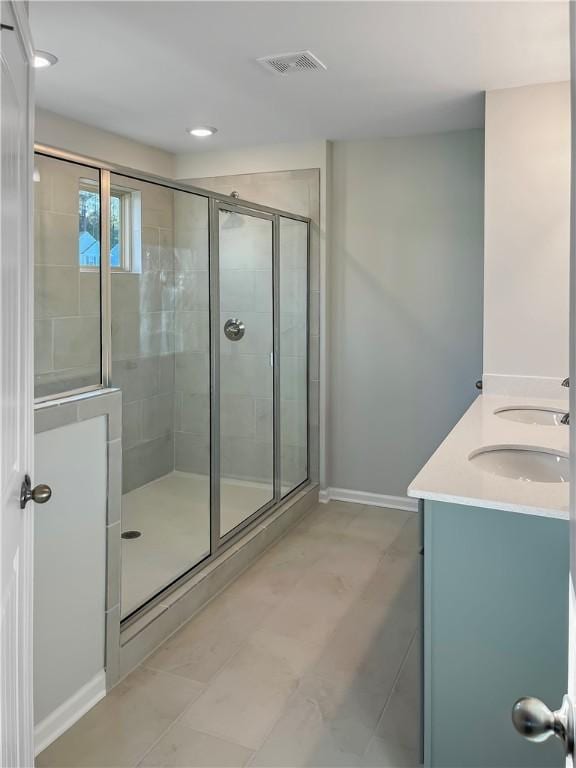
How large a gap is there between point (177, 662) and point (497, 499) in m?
1.43

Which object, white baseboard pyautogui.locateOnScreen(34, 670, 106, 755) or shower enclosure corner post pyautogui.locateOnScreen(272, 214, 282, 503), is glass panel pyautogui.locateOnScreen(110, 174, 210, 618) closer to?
white baseboard pyautogui.locateOnScreen(34, 670, 106, 755)

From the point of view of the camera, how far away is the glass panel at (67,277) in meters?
1.97

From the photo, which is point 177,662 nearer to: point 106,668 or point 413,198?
point 106,668

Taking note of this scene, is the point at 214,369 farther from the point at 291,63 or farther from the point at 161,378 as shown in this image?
the point at 291,63

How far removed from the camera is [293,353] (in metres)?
3.99

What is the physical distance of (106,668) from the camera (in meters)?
2.16

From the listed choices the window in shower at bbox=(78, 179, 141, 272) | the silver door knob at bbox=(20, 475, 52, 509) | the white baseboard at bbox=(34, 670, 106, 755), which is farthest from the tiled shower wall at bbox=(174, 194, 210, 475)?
the silver door knob at bbox=(20, 475, 52, 509)

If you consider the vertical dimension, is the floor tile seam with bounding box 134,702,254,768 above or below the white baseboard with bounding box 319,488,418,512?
below

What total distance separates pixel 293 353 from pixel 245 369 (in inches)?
24.6

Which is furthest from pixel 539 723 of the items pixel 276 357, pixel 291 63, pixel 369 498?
pixel 369 498

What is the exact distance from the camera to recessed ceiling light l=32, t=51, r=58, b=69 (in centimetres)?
254

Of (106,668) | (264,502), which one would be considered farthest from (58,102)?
(106,668)

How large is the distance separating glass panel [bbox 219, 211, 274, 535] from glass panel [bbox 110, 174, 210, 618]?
5.5 inches

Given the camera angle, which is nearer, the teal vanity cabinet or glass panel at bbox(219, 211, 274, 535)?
the teal vanity cabinet
